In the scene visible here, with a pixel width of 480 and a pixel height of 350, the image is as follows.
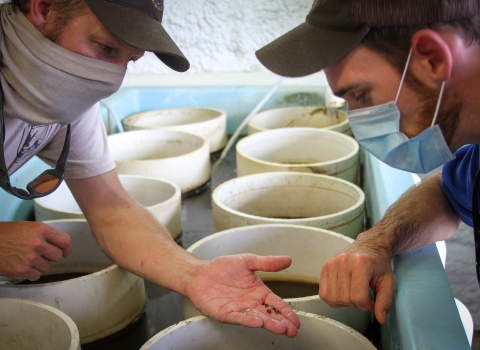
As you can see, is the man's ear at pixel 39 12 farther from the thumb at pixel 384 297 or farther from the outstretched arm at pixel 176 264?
the thumb at pixel 384 297

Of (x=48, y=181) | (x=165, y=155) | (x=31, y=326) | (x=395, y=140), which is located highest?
(x=395, y=140)

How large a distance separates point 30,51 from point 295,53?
0.70 m

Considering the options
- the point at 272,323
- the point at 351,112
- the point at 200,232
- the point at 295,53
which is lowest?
the point at 200,232

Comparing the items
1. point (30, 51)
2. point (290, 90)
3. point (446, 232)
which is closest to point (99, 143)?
point (30, 51)

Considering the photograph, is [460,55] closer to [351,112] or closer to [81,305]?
[351,112]

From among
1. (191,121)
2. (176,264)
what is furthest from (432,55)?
(191,121)

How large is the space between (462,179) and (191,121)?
7.72 feet

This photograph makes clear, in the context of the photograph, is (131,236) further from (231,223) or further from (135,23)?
(135,23)

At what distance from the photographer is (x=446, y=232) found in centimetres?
154

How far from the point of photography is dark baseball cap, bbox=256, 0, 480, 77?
40.2 inches

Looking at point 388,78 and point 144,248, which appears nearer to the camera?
point 388,78

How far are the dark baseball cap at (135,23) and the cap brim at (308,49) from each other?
281 millimetres

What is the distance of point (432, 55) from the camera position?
105 cm

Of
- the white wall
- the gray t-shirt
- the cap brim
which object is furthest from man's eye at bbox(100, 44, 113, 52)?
the white wall
